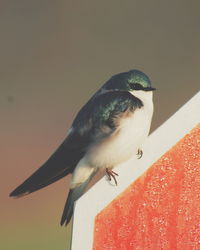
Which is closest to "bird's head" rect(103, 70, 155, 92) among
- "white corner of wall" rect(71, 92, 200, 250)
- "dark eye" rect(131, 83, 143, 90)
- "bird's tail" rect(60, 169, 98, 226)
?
"dark eye" rect(131, 83, 143, 90)

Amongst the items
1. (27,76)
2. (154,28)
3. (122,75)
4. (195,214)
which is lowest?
(154,28)

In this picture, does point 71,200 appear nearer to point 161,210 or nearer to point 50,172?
point 50,172

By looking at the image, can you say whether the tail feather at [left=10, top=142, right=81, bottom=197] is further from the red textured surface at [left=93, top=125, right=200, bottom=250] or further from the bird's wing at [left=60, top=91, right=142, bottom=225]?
the red textured surface at [left=93, top=125, right=200, bottom=250]

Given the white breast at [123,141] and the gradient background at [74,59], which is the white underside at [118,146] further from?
the gradient background at [74,59]

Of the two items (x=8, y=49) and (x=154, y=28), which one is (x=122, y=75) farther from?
(x=154, y=28)

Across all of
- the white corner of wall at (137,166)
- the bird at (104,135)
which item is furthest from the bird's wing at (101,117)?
the white corner of wall at (137,166)

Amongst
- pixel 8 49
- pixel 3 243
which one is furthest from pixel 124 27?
pixel 3 243
